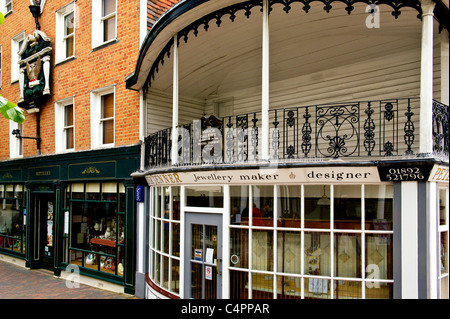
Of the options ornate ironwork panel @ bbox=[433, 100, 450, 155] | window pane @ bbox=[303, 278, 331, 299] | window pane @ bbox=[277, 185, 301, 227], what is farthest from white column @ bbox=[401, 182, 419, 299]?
window pane @ bbox=[277, 185, 301, 227]

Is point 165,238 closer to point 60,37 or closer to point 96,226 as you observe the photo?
point 96,226

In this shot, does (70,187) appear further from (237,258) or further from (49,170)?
(237,258)

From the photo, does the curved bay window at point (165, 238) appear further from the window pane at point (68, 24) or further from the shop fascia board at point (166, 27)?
the window pane at point (68, 24)

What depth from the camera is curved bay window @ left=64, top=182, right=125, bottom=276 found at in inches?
408

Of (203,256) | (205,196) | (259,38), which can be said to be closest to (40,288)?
(203,256)

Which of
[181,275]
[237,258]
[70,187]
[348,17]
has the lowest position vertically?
[181,275]

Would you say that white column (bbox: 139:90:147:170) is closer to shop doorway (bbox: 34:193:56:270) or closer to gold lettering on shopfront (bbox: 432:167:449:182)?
shop doorway (bbox: 34:193:56:270)

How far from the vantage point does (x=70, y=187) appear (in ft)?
39.4

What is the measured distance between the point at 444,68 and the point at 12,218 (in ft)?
50.4

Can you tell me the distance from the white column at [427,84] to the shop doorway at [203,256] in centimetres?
368

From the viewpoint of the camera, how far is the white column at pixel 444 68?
6.27m
